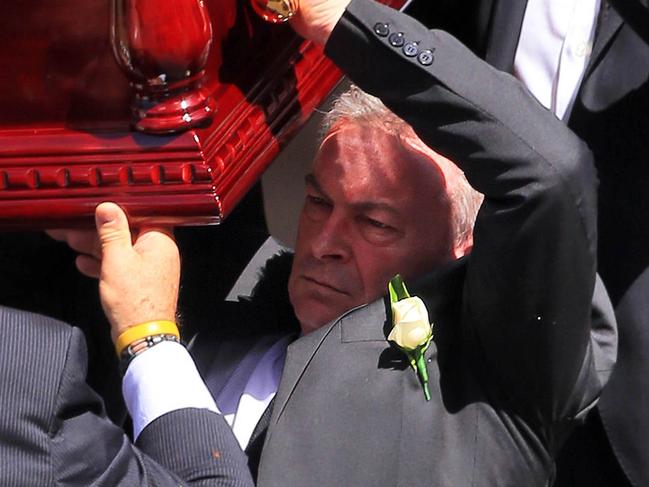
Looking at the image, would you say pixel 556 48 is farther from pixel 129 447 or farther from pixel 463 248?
pixel 129 447

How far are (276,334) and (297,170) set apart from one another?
1.05ft

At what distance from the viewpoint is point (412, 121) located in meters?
1.91

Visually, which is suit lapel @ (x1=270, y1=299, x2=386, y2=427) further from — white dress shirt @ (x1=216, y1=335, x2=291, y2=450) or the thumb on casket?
the thumb on casket

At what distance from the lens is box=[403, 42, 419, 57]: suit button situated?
6.14ft

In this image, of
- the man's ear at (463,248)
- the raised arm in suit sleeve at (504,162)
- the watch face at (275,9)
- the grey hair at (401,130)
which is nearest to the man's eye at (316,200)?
the grey hair at (401,130)

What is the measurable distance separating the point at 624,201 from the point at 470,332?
441 millimetres

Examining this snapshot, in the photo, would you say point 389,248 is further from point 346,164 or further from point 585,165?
point 585,165

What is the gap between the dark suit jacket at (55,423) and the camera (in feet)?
4.96

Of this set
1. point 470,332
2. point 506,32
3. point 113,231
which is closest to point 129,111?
point 113,231

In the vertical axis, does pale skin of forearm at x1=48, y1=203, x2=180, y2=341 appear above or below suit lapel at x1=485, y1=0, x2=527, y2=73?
below

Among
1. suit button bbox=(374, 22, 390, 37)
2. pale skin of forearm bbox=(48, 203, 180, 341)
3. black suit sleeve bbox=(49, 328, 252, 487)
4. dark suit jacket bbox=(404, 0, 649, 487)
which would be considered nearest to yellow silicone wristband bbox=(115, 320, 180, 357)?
pale skin of forearm bbox=(48, 203, 180, 341)

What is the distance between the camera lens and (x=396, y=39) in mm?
1873

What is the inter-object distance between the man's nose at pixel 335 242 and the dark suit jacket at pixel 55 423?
615mm

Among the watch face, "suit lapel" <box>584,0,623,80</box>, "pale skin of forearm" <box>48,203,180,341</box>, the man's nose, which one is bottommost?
the man's nose
